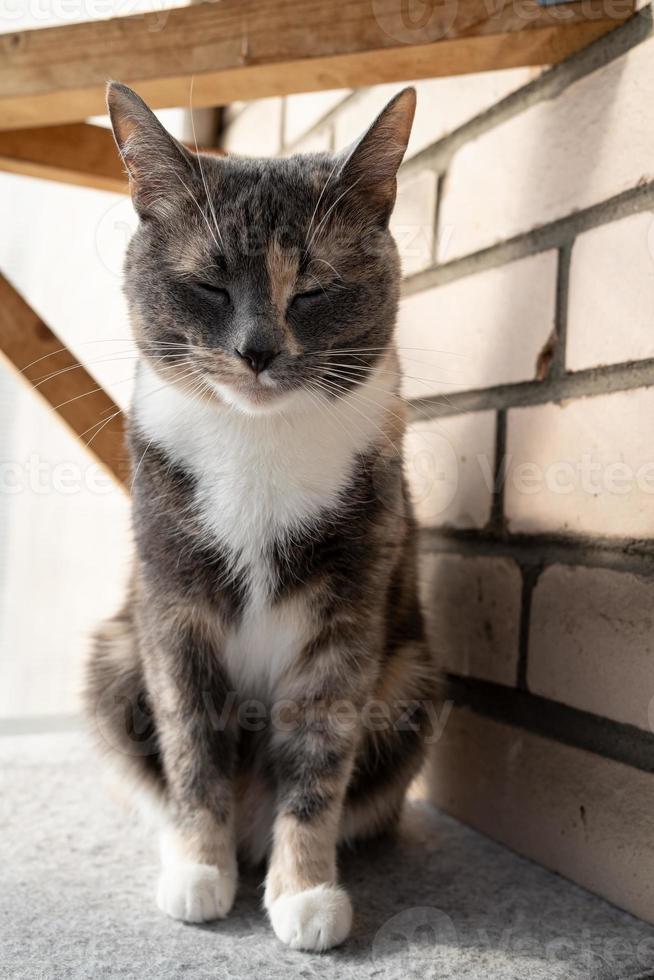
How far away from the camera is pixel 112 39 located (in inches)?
42.4

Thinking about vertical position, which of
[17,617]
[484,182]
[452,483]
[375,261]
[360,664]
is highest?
[484,182]

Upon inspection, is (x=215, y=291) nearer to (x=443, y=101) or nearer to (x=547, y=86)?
(x=547, y=86)

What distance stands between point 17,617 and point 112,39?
1.04 meters

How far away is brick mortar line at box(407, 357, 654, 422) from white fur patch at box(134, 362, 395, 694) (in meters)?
0.27

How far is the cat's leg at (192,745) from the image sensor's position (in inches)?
39.2

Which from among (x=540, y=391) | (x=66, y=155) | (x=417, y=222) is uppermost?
(x=66, y=155)

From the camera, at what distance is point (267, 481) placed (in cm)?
98

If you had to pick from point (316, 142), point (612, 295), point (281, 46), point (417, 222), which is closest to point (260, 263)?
point (281, 46)

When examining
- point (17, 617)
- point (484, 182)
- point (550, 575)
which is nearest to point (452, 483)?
point (550, 575)

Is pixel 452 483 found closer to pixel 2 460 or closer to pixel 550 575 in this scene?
pixel 550 575

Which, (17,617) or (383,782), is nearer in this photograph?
(383,782)

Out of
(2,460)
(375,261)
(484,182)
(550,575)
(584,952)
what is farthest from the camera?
(2,460)

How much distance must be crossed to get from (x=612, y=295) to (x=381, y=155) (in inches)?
12.3

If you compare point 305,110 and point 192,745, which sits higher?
point 305,110
